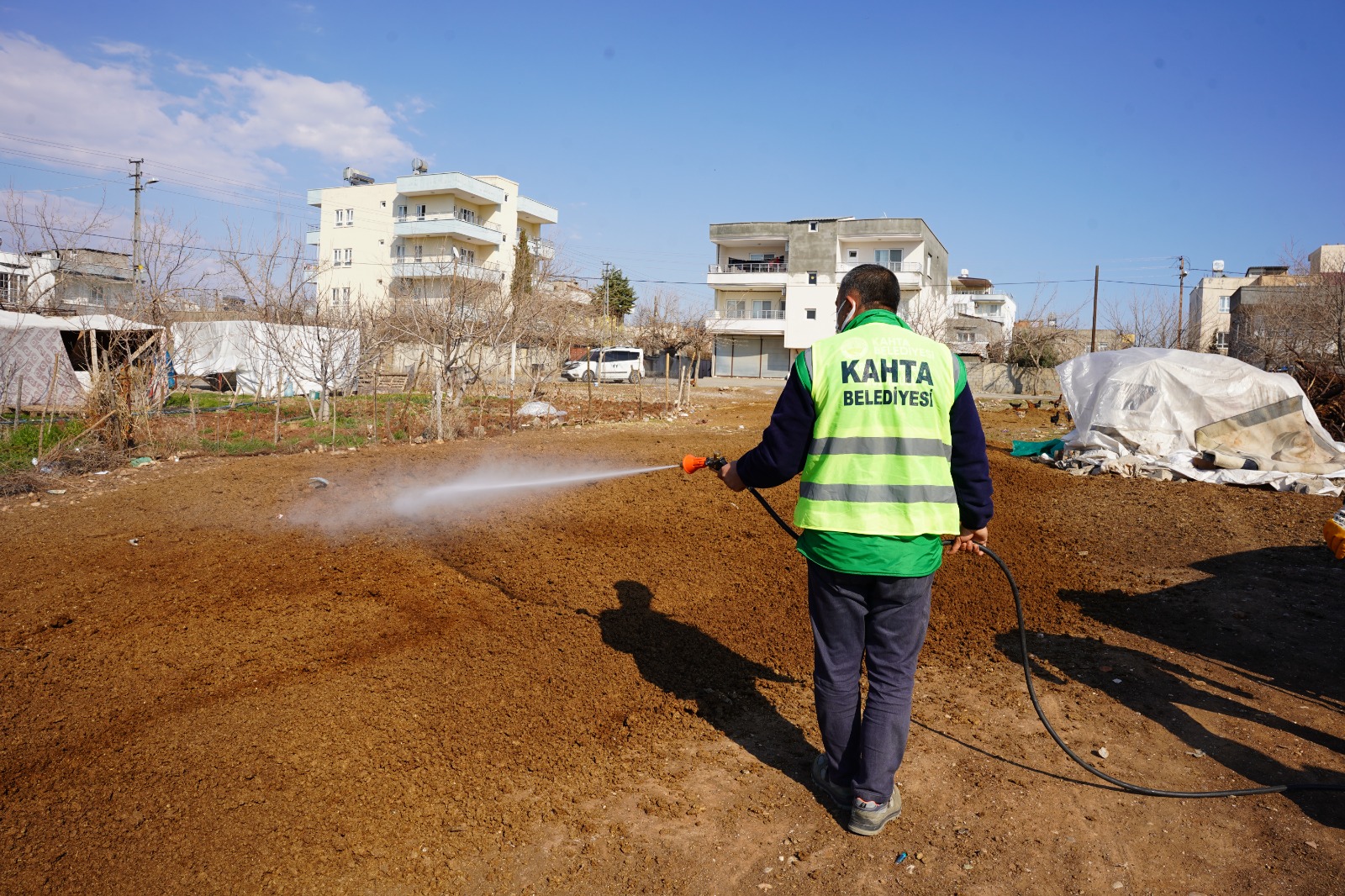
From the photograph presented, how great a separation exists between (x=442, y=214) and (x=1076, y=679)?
45.8 metres

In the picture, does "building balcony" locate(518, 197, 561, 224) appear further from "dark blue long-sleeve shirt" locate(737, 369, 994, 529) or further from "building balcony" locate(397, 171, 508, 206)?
"dark blue long-sleeve shirt" locate(737, 369, 994, 529)

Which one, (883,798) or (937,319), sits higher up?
(937,319)

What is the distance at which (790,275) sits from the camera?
1999 inches

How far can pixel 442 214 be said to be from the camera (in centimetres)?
4512

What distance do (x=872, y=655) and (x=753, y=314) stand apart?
51.0 metres

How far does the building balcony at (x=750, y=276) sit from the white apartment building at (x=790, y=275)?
6cm

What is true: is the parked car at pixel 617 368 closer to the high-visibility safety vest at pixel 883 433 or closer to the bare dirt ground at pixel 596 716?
the bare dirt ground at pixel 596 716

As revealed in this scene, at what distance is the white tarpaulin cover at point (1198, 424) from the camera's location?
11.2 meters

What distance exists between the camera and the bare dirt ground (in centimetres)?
271

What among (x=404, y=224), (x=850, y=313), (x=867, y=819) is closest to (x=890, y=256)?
(x=404, y=224)

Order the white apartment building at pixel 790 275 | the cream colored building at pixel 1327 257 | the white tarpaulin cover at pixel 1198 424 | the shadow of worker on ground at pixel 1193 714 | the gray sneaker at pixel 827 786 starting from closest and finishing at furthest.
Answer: the gray sneaker at pixel 827 786, the shadow of worker on ground at pixel 1193 714, the white tarpaulin cover at pixel 1198 424, the cream colored building at pixel 1327 257, the white apartment building at pixel 790 275

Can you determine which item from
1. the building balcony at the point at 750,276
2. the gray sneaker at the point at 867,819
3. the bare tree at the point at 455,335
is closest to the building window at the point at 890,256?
the building balcony at the point at 750,276

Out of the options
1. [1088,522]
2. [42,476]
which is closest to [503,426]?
[42,476]

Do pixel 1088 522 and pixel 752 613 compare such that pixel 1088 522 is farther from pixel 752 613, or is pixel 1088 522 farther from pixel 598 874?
pixel 598 874
